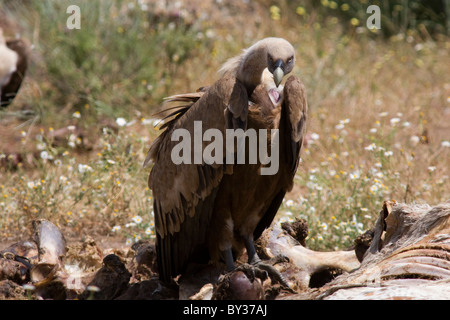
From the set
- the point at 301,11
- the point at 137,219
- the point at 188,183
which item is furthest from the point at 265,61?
the point at 301,11

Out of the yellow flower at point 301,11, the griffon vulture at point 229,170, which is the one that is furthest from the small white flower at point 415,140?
the yellow flower at point 301,11

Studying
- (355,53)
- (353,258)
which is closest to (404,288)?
(353,258)

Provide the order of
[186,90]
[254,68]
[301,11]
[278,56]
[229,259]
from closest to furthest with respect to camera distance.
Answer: [278,56] < [254,68] < [229,259] < [186,90] < [301,11]

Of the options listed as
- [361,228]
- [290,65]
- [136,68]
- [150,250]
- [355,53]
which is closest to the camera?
[290,65]

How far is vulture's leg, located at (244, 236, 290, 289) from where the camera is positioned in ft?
12.5

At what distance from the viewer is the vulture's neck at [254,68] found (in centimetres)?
378

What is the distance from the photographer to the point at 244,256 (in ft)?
14.4

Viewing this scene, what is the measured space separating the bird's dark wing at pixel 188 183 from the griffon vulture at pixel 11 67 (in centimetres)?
379

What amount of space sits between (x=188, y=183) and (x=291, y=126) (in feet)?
2.22

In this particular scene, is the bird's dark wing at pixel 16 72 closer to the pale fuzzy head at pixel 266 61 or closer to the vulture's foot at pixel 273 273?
the pale fuzzy head at pixel 266 61

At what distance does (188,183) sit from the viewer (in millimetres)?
3854

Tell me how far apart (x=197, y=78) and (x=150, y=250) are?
12.8 ft

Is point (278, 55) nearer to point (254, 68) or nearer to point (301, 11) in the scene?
point (254, 68)
